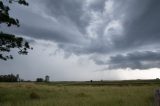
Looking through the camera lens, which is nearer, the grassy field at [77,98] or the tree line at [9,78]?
the grassy field at [77,98]

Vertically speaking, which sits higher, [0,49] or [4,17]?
[4,17]

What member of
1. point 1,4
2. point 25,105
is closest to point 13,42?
point 1,4

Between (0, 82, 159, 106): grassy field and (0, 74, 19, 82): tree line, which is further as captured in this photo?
(0, 74, 19, 82): tree line

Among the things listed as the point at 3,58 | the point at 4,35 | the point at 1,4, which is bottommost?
the point at 3,58

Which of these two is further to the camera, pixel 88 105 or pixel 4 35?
pixel 4 35

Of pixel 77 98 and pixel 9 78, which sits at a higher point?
pixel 9 78

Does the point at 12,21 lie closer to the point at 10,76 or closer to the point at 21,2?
the point at 21,2

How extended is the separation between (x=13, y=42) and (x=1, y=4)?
10.6ft

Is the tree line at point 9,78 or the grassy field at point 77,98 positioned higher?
the tree line at point 9,78

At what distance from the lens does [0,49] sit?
23.7 meters

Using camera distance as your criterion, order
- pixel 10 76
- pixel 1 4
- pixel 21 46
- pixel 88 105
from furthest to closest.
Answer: pixel 10 76, pixel 21 46, pixel 1 4, pixel 88 105

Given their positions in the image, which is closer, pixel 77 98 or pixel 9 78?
pixel 77 98

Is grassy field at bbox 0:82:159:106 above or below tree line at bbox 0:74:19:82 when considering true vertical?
below

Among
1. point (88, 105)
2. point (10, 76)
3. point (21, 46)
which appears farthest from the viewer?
point (10, 76)
